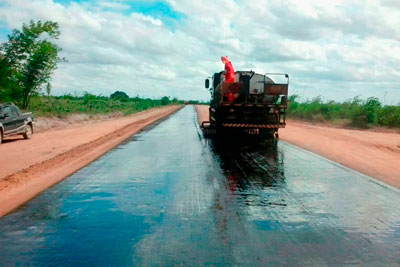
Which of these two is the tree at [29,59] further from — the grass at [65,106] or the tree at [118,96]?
the tree at [118,96]

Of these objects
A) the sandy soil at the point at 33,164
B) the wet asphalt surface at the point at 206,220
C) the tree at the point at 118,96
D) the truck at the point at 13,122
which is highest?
the tree at the point at 118,96

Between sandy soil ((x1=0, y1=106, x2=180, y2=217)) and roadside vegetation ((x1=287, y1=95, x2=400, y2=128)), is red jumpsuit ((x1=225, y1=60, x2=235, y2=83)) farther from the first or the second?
roadside vegetation ((x1=287, y1=95, x2=400, y2=128))

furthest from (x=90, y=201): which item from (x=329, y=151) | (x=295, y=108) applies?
(x=295, y=108)

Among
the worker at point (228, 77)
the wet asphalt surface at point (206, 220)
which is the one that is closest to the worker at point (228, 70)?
the worker at point (228, 77)

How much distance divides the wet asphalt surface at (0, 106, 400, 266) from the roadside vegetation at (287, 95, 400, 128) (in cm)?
2399

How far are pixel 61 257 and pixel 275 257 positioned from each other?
2.41 m

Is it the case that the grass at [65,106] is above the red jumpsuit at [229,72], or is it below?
below

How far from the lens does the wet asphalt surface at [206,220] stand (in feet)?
17.0

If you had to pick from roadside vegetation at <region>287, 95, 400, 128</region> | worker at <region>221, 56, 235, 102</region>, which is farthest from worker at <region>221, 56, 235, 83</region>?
roadside vegetation at <region>287, 95, 400, 128</region>

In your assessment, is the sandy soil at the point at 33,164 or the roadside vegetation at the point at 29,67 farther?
the roadside vegetation at the point at 29,67

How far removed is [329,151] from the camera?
1714cm

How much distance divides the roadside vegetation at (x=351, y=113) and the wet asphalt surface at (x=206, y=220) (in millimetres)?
23988

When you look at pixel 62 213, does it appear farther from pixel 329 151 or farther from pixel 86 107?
pixel 86 107

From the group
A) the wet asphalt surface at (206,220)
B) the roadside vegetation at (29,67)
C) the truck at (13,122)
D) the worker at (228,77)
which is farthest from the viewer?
the roadside vegetation at (29,67)
